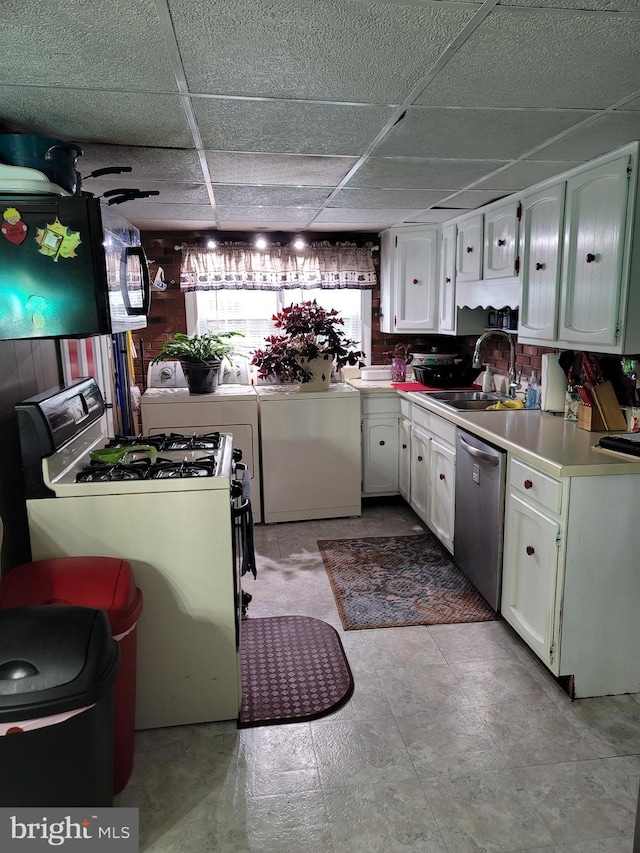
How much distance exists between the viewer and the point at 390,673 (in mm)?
2512

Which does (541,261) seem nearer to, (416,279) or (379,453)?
(416,279)

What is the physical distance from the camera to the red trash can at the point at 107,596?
5.85 ft

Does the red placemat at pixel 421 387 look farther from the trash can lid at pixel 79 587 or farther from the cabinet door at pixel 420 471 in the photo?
the trash can lid at pixel 79 587

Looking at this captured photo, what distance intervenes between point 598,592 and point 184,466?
5.28 ft

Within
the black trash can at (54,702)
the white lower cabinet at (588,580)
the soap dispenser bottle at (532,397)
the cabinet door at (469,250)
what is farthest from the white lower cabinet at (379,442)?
the black trash can at (54,702)

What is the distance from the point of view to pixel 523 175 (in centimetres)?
286

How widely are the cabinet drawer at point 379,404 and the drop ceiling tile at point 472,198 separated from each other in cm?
133

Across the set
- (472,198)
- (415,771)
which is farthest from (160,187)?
Answer: (415,771)

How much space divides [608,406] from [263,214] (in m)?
2.38

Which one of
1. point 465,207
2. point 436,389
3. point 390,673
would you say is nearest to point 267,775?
point 390,673

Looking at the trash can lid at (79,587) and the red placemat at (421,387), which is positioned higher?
the red placemat at (421,387)

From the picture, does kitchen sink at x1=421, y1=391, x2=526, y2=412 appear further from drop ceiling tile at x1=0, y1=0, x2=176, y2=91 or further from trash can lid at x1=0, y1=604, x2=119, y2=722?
trash can lid at x1=0, y1=604, x2=119, y2=722

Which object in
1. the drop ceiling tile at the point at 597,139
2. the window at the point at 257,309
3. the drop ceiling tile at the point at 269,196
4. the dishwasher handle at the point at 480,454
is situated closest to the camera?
the drop ceiling tile at the point at 597,139

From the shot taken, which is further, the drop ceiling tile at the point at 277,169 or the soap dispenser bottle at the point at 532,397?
the soap dispenser bottle at the point at 532,397
